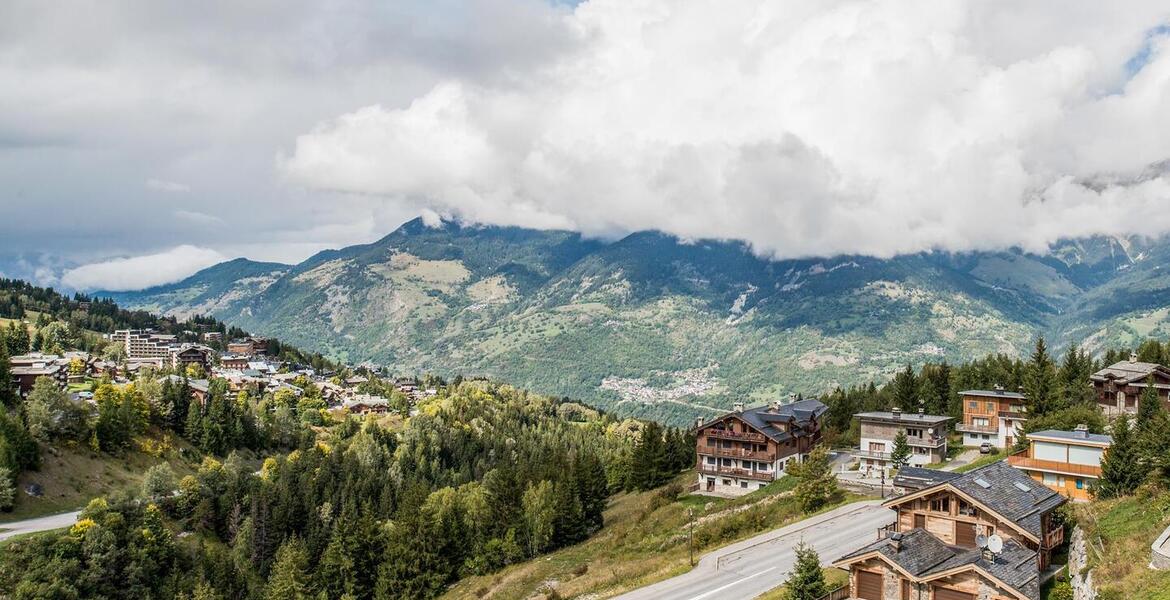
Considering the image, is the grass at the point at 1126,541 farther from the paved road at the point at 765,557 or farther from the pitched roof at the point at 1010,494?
the paved road at the point at 765,557

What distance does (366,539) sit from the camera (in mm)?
89438

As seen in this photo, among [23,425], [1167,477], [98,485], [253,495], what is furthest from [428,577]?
[1167,477]

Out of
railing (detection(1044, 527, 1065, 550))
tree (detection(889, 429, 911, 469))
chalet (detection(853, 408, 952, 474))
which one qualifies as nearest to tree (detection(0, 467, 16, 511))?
chalet (detection(853, 408, 952, 474))

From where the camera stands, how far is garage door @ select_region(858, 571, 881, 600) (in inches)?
1877

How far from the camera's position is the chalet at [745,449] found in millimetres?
100562

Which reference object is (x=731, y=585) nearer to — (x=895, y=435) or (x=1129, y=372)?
(x=895, y=435)

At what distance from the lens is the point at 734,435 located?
102000 mm

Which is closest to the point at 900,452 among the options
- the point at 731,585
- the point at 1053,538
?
the point at 1053,538

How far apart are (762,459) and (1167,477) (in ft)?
164

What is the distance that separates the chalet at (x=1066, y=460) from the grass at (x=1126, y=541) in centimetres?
877

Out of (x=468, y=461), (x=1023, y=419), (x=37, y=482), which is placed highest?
(x=1023, y=419)

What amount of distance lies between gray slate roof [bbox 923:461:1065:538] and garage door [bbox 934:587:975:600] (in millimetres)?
6135

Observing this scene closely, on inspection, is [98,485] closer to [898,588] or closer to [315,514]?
[315,514]

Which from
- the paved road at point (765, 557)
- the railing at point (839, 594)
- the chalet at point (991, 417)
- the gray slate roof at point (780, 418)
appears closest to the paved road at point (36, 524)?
the paved road at point (765, 557)
